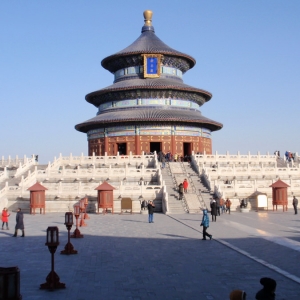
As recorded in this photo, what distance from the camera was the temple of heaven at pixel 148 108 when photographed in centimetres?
5328

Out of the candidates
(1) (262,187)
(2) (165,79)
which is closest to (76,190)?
(1) (262,187)

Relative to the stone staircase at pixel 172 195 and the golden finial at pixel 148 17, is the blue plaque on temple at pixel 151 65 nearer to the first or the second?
the golden finial at pixel 148 17

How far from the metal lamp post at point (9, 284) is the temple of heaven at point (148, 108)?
44.8m

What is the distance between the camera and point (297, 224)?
24875mm

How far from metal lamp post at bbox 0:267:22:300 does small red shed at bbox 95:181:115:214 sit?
83.3 feet

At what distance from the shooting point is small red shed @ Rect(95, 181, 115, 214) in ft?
107

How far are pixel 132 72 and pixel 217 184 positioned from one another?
26370 millimetres

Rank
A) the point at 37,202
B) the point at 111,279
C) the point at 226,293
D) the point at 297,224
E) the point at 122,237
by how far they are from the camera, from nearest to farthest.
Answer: the point at 226,293 → the point at 111,279 → the point at 122,237 → the point at 297,224 → the point at 37,202

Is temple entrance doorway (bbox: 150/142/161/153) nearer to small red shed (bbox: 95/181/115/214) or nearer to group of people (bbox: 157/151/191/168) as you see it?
group of people (bbox: 157/151/191/168)

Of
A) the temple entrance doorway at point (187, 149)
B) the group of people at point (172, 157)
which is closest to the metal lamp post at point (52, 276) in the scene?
the group of people at point (172, 157)

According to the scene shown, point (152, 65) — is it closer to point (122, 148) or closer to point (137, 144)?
point (137, 144)

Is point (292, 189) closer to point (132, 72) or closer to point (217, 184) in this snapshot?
point (217, 184)

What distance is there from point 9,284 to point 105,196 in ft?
84.3

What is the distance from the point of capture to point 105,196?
107ft
